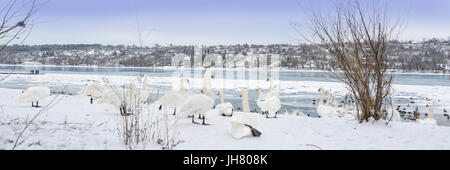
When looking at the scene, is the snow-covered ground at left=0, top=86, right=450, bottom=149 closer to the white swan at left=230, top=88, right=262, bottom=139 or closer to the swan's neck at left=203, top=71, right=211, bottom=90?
the white swan at left=230, top=88, right=262, bottom=139

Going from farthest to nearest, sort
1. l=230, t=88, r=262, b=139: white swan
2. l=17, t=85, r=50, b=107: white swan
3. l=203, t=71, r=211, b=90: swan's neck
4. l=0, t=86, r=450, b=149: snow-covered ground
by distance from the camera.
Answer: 1. l=17, t=85, r=50, b=107: white swan
2. l=203, t=71, r=211, b=90: swan's neck
3. l=230, t=88, r=262, b=139: white swan
4. l=0, t=86, r=450, b=149: snow-covered ground

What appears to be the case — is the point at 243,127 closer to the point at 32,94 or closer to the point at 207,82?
the point at 207,82

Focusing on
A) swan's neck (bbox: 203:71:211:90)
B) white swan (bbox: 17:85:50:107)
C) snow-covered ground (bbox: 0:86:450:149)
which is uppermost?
swan's neck (bbox: 203:71:211:90)

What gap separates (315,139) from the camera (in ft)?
16.8

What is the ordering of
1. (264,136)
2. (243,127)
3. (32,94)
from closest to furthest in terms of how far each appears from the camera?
1. (243,127)
2. (264,136)
3. (32,94)

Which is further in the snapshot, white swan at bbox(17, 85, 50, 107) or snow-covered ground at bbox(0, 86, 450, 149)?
white swan at bbox(17, 85, 50, 107)

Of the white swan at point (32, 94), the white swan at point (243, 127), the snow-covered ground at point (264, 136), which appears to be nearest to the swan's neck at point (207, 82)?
the snow-covered ground at point (264, 136)

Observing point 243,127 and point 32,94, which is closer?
point 243,127

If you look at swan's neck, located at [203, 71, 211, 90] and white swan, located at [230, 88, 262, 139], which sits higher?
swan's neck, located at [203, 71, 211, 90]

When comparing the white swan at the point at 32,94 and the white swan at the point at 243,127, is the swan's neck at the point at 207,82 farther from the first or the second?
the white swan at the point at 32,94

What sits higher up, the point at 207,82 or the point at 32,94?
the point at 207,82

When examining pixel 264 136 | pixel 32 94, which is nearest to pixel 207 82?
pixel 264 136

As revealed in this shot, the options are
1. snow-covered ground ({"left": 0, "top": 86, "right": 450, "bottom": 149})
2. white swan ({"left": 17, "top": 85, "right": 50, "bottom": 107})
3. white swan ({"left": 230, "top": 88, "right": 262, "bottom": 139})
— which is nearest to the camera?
snow-covered ground ({"left": 0, "top": 86, "right": 450, "bottom": 149})

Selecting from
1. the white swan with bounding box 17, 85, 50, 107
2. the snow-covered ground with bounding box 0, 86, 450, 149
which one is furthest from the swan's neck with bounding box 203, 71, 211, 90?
the white swan with bounding box 17, 85, 50, 107
